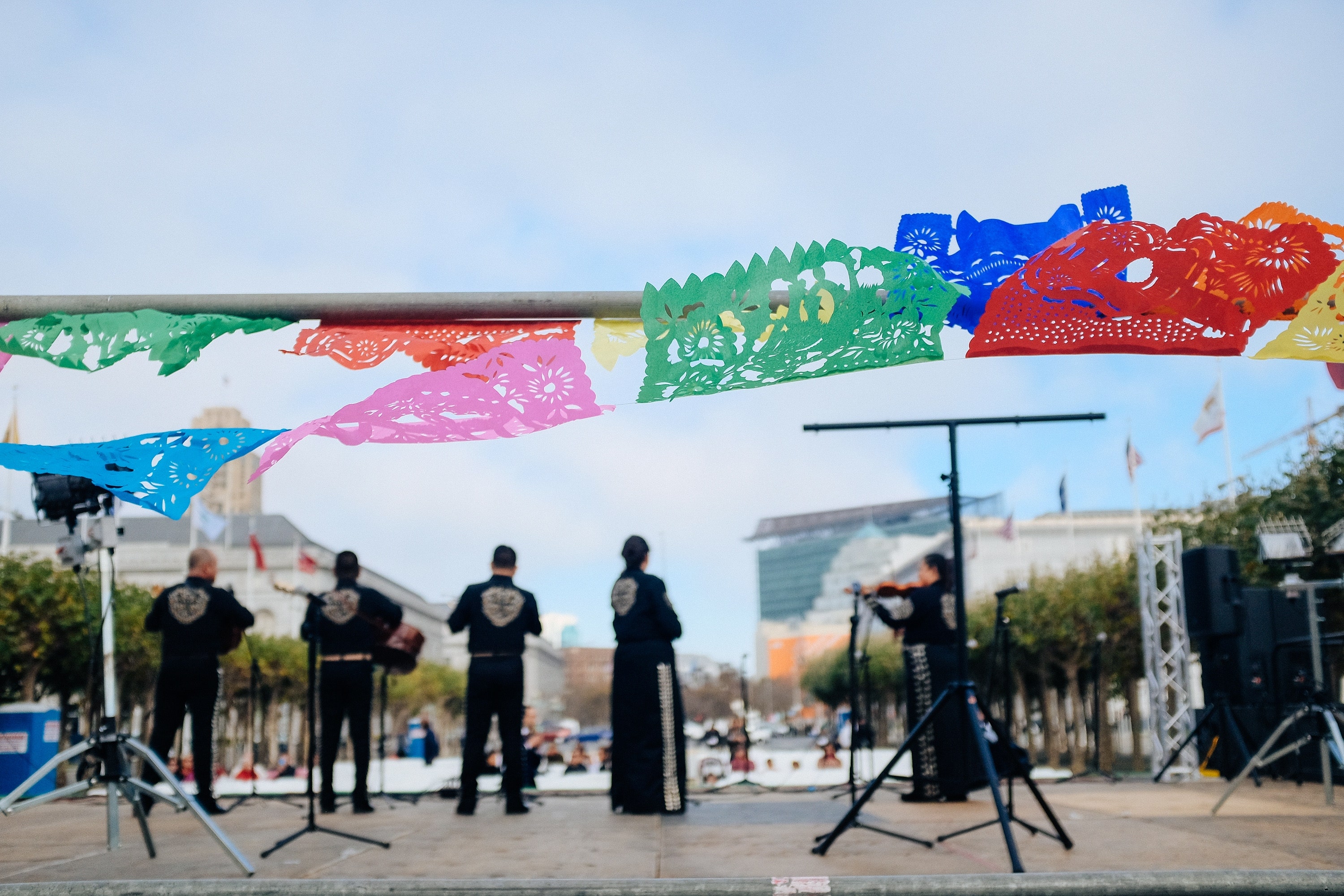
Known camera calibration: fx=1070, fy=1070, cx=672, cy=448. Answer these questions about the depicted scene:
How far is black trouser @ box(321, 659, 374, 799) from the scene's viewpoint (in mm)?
7332

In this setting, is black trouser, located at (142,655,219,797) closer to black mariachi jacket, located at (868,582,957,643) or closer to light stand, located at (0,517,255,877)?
light stand, located at (0,517,255,877)

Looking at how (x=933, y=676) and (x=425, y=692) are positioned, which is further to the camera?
(x=425, y=692)

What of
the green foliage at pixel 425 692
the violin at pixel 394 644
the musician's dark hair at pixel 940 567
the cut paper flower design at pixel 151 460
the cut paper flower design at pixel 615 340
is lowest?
the green foliage at pixel 425 692

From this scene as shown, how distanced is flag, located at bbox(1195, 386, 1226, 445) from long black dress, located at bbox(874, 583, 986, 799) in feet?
53.2

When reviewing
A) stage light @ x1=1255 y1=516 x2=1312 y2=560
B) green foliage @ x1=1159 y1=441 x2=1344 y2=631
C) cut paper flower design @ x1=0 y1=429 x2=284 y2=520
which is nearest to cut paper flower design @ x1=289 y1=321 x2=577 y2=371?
cut paper flower design @ x1=0 y1=429 x2=284 y2=520

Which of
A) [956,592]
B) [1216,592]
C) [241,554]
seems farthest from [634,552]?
[241,554]

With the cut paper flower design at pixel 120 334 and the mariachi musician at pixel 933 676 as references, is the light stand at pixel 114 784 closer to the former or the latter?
the cut paper flower design at pixel 120 334

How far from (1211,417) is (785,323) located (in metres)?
20.6

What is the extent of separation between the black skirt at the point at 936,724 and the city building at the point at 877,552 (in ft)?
8.72

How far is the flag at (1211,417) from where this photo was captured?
68.9ft

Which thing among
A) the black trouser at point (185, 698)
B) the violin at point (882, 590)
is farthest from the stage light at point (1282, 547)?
the black trouser at point (185, 698)

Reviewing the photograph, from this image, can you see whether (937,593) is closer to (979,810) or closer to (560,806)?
(979,810)

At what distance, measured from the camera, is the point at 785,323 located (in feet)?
12.3

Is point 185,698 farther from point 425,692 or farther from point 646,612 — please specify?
point 425,692
